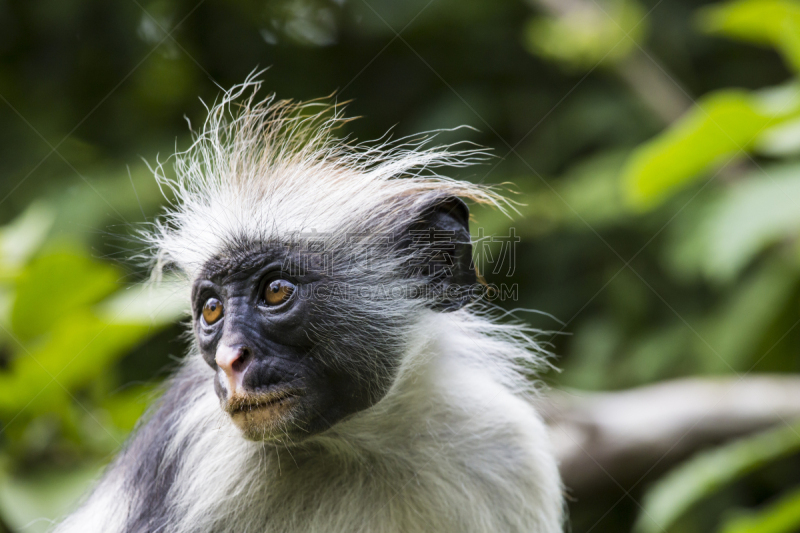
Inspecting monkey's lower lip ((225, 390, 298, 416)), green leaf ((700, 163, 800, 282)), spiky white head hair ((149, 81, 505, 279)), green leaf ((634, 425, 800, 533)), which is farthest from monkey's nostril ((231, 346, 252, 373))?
green leaf ((700, 163, 800, 282))

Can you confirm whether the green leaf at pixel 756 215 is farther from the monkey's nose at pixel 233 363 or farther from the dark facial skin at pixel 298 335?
Answer: the monkey's nose at pixel 233 363

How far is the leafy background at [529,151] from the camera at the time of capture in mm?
4438

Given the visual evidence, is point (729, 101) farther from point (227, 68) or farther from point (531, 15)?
point (227, 68)

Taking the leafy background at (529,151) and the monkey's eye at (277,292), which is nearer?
the monkey's eye at (277,292)

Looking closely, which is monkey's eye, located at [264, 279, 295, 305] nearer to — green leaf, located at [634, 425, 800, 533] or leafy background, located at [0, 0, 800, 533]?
leafy background, located at [0, 0, 800, 533]

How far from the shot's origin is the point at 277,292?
8.75 feet

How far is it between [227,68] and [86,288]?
3.93 metres

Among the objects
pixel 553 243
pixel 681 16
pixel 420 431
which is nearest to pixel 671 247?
pixel 553 243

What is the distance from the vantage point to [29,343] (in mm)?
3873

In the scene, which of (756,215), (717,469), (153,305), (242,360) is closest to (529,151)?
(756,215)

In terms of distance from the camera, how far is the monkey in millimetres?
2672

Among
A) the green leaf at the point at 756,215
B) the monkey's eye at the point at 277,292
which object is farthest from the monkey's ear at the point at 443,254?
the green leaf at the point at 756,215

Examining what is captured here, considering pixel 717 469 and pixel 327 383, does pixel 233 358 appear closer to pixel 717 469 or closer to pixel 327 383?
pixel 327 383

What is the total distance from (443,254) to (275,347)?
0.84 metres
